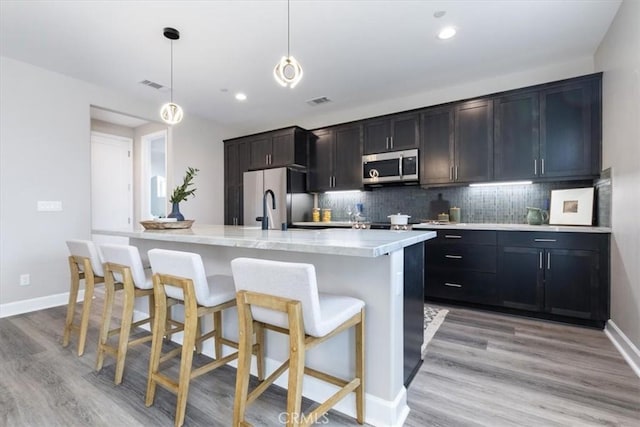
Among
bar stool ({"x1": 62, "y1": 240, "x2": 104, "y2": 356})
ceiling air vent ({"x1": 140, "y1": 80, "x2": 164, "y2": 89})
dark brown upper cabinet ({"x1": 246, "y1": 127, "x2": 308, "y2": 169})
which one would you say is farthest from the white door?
bar stool ({"x1": 62, "y1": 240, "x2": 104, "y2": 356})

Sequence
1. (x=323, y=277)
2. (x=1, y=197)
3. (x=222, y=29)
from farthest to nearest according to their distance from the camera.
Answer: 1. (x=1, y=197)
2. (x=222, y=29)
3. (x=323, y=277)

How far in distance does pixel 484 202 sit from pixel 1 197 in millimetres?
5549

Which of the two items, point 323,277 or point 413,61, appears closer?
point 323,277

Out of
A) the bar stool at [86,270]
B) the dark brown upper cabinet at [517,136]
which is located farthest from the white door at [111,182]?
the dark brown upper cabinet at [517,136]

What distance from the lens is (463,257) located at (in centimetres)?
333

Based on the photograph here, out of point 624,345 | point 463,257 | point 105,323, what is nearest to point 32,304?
point 105,323

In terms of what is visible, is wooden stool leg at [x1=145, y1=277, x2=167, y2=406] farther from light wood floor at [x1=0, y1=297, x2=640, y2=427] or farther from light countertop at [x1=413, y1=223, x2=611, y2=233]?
light countertop at [x1=413, y1=223, x2=611, y2=233]

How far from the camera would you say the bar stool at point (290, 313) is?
1171 mm

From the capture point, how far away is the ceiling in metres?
2.42

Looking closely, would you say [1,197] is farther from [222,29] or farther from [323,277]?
[323,277]

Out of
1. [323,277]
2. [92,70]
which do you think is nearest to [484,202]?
[323,277]

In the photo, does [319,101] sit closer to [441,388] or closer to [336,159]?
[336,159]

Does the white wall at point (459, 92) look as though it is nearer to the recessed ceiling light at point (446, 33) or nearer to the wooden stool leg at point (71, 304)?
the recessed ceiling light at point (446, 33)

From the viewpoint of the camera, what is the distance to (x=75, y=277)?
2.45 m
